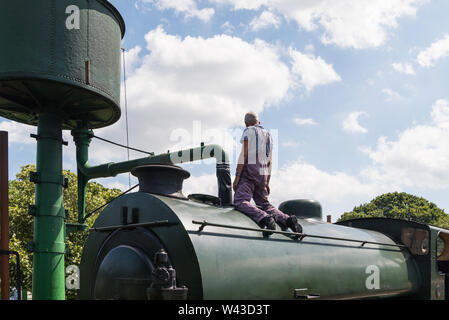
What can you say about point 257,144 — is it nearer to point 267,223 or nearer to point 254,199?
point 254,199

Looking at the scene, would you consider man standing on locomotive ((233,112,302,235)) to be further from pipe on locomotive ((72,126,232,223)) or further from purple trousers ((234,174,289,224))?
pipe on locomotive ((72,126,232,223))

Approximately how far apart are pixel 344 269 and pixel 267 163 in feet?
6.29

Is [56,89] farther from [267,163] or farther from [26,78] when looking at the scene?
[267,163]

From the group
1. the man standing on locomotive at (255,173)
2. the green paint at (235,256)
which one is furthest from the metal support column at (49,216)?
the man standing on locomotive at (255,173)

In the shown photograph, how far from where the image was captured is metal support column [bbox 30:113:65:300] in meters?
10.1

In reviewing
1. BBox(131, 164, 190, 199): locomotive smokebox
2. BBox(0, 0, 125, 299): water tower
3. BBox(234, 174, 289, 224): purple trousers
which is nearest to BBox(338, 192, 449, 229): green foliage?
BBox(0, 0, 125, 299): water tower

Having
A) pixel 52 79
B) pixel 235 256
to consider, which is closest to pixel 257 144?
pixel 235 256

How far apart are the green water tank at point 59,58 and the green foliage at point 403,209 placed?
109 ft

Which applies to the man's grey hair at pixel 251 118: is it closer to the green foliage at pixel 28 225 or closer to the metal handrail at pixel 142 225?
the metal handrail at pixel 142 225

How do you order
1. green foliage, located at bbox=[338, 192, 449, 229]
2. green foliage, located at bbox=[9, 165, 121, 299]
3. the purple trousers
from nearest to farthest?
1. the purple trousers
2. green foliage, located at bbox=[9, 165, 121, 299]
3. green foliage, located at bbox=[338, 192, 449, 229]

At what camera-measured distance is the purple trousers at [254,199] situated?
5.43 metres

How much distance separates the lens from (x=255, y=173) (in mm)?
5871

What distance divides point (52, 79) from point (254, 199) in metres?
5.92
